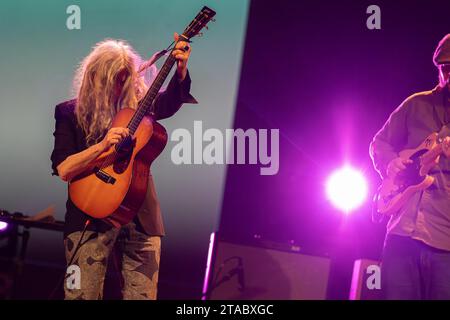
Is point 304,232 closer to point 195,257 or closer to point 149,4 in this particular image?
point 195,257

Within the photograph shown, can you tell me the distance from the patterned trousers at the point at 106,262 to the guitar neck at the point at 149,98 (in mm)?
478

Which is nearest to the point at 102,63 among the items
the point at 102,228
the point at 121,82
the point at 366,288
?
the point at 121,82

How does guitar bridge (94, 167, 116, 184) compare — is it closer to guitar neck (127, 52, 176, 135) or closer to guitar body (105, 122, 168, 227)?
guitar body (105, 122, 168, 227)

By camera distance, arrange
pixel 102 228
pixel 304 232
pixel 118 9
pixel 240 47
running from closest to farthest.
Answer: pixel 102 228
pixel 118 9
pixel 240 47
pixel 304 232

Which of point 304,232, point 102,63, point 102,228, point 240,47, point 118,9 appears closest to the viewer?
point 102,228

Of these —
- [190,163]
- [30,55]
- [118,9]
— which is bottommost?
[190,163]

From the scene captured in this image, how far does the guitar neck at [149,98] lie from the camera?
2565 millimetres

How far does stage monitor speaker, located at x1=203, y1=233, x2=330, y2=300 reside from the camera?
4008mm

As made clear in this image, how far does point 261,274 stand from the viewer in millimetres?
4051

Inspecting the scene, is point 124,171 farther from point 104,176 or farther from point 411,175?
point 411,175

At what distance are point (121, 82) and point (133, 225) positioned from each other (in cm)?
72

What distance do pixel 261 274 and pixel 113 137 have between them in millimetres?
2022
